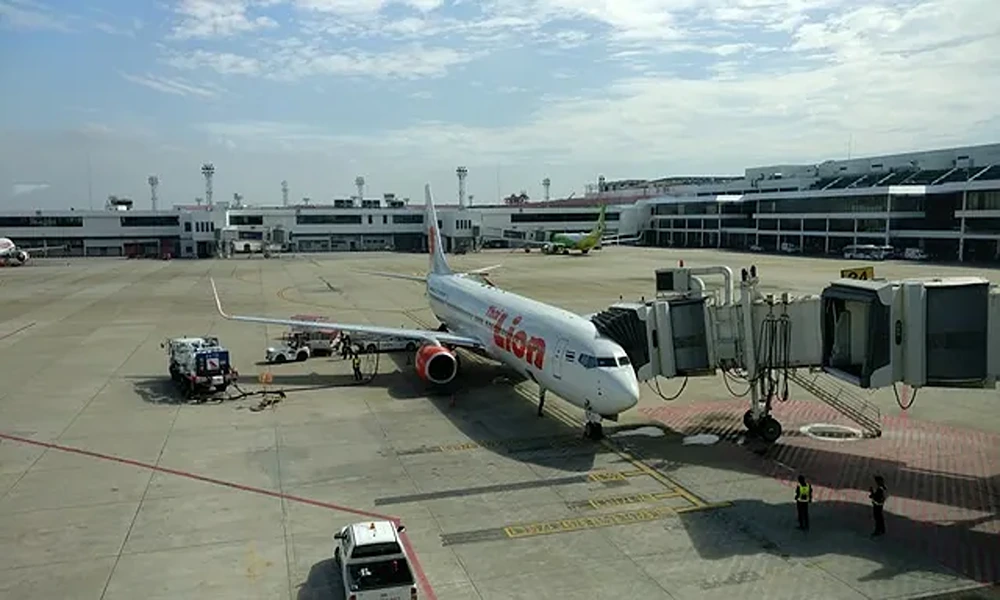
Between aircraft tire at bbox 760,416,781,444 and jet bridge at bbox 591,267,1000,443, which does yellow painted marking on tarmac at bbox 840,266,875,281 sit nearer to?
jet bridge at bbox 591,267,1000,443

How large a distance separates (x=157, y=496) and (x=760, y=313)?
21.2 meters

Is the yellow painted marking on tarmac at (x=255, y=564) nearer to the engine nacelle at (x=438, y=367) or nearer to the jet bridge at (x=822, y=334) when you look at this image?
the jet bridge at (x=822, y=334)

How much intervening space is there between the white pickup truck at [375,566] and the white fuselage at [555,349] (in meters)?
11.3

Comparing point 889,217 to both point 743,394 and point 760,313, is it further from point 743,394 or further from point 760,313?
point 760,313

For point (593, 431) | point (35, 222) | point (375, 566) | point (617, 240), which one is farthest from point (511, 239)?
point (375, 566)

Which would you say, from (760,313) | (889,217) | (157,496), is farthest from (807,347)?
(889,217)

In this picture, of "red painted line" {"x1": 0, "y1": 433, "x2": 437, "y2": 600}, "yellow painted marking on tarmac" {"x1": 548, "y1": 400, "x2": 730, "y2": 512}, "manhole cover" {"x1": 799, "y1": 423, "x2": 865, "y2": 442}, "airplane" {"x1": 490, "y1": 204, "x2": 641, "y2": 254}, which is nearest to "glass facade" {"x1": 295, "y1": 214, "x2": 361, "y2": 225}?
"airplane" {"x1": 490, "y1": 204, "x2": 641, "y2": 254}

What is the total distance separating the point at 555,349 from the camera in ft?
101

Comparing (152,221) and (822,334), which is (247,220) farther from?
(822,334)

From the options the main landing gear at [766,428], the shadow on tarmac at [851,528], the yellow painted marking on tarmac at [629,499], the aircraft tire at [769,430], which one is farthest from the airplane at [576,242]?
the yellow painted marking on tarmac at [629,499]

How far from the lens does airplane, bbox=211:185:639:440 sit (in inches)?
1107

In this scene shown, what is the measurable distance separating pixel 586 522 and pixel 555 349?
31.2ft

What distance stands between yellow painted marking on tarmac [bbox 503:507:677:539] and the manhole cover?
1052cm

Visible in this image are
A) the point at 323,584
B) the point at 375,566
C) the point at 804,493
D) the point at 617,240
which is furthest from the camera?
the point at 617,240
